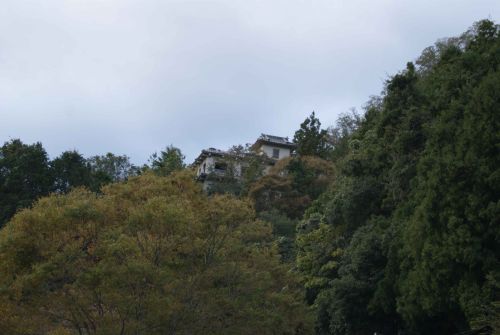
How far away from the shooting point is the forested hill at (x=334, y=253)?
1588cm

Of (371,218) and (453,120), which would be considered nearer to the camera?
(453,120)

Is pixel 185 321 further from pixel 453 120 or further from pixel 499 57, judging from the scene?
pixel 499 57

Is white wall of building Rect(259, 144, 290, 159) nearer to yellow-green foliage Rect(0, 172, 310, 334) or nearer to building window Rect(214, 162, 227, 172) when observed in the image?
building window Rect(214, 162, 227, 172)

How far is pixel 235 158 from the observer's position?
49.7m

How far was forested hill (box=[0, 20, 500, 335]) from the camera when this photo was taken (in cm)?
1588

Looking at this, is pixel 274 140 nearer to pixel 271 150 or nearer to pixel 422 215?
pixel 271 150

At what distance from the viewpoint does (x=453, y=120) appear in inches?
751

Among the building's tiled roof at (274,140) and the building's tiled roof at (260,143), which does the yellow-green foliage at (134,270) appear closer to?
the building's tiled roof at (260,143)

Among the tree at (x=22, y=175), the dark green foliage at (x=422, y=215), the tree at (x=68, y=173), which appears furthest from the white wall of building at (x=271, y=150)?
the dark green foliage at (x=422, y=215)

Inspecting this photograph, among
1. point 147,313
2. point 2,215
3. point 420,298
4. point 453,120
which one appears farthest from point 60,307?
point 2,215

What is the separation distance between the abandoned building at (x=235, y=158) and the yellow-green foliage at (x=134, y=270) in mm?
26593

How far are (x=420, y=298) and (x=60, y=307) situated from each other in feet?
31.9

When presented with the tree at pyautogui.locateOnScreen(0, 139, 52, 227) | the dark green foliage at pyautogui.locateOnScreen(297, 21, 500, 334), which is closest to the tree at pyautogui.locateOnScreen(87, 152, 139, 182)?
the tree at pyautogui.locateOnScreen(0, 139, 52, 227)

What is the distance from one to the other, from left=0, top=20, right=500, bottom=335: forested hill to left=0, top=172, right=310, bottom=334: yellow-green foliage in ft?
0.13
